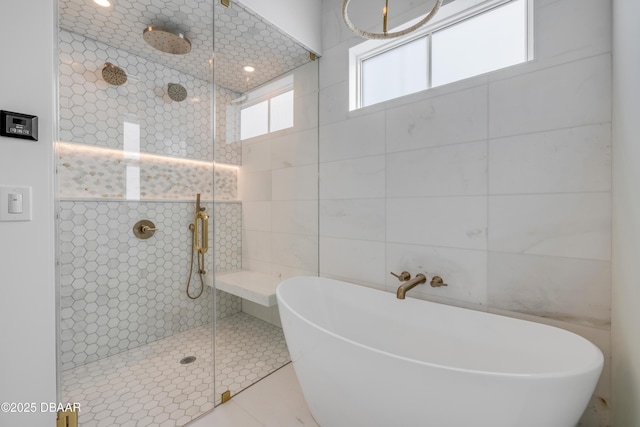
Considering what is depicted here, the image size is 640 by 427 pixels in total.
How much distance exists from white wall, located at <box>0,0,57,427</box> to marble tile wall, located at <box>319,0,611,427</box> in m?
1.74

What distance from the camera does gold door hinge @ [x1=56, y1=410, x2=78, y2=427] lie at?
1.13 meters

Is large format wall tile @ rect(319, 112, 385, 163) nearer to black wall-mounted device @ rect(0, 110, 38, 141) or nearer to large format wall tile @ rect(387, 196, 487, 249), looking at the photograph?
large format wall tile @ rect(387, 196, 487, 249)

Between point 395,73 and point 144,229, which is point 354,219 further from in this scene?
point 144,229

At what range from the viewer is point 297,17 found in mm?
2141

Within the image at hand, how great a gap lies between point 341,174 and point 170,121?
1571 mm

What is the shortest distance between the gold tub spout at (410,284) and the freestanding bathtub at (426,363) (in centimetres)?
13

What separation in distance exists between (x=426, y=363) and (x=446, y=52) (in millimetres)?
1902

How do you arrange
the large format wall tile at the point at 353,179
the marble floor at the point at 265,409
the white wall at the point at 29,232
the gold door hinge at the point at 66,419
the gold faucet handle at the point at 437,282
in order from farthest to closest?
the large format wall tile at the point at 353,179 < the gold faucet handle at the point at 437,282 < the marble floor at the point at 265,409 < the gold door hinge at the point at 66,419 < the white wall at the point at 29,232

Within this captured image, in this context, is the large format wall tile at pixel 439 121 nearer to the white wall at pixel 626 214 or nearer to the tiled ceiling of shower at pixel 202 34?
the white wall at pixel 626 214

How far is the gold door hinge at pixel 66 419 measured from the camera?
1.13m

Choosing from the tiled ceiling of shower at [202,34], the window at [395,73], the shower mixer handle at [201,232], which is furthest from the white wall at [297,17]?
the shower mixer handle at [201,232]

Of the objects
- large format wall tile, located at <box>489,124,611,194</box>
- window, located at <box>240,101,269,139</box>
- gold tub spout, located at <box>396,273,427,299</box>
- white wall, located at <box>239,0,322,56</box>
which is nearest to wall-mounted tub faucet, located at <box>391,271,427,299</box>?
gold tub spout, located at <box>396,273,427,299</box>

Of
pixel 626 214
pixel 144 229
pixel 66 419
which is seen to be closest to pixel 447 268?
pixel 626 214

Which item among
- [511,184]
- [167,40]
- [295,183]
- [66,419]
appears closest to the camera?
[66,419]
